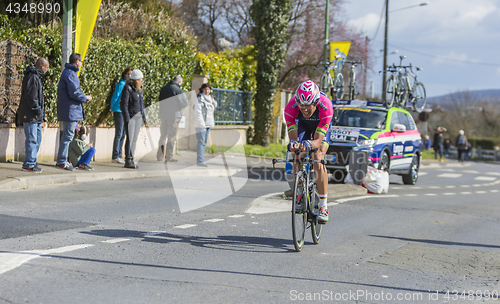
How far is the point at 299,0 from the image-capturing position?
31547mm

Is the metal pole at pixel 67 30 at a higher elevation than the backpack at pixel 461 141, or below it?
higher

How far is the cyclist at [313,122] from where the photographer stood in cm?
633

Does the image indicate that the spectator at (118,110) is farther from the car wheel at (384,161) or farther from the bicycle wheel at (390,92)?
the bicycle wheel at (390,92)

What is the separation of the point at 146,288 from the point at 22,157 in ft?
27.9

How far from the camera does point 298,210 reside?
620 centimetres

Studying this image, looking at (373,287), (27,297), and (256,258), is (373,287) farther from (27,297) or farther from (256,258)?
(27,297)

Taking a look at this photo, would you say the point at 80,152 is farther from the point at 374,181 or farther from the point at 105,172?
the point at 374,181

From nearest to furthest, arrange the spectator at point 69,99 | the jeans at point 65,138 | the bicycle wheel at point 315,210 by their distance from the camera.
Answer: the bicycle wheel at point 315,210, the spectator at point 69,99, the jeans at point 65,138

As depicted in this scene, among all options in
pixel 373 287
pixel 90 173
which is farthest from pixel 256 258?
pixel 90 173

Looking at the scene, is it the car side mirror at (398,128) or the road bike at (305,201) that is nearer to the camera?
the road bike at (305,201)

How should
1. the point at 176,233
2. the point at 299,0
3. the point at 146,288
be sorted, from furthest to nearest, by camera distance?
the point at 299,0 < the point at 176,233 < the point at 146,288

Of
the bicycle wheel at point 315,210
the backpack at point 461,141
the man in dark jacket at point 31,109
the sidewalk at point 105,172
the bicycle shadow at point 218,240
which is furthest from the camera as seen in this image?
the backpack at point 461,141

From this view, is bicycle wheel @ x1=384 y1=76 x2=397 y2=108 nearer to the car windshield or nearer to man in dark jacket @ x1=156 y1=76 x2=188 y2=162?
the car windshield

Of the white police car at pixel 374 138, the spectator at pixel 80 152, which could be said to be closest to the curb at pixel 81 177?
the spectator at pixel 80 152
